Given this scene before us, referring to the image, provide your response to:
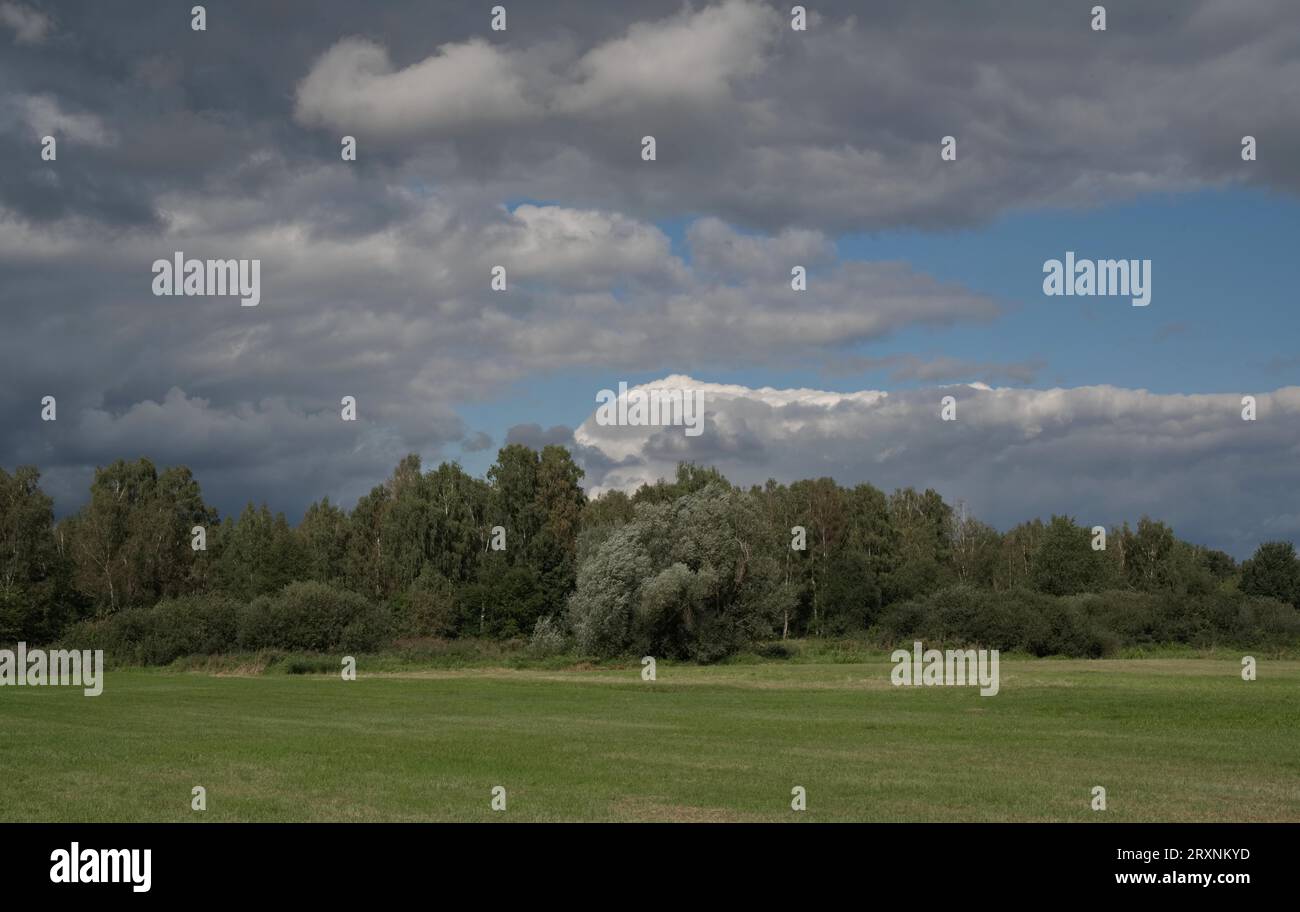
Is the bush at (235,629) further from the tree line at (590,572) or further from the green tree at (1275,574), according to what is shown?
the green tree at (1275,574)

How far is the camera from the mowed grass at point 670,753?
2000cm

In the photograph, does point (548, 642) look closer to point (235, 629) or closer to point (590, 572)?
point (590, 572)

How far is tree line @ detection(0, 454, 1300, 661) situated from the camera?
81.9 meters

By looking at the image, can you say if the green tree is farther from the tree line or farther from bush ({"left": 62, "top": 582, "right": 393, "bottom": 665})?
bush ({"left": 62, "top": 582, "right": 393, "bottom": 665})

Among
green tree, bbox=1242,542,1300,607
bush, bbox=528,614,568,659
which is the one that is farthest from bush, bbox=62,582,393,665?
green tree, bbox=1242,542,1300,607

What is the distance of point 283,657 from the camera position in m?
77.7

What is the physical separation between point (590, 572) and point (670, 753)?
54163 mm

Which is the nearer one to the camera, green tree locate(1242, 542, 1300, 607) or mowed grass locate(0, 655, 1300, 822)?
mowed grass locate(0, 655, 1300, 822)

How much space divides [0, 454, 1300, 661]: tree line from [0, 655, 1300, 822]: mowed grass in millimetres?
23529

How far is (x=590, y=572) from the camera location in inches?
3241

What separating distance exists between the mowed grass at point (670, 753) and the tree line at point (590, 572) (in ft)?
77.2

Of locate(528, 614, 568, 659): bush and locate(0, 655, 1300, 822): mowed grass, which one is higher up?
locate(0, 655, 1300, 822): mowed grass

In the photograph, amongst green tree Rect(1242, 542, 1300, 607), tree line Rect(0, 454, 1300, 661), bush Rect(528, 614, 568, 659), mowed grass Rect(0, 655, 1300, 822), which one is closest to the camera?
mowed grass Rect(0, 655, 1300, 822)

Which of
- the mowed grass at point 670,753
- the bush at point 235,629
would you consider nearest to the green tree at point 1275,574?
the mowed grass at point 670,753
